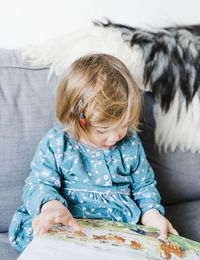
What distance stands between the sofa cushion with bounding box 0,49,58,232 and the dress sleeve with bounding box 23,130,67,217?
0.07m

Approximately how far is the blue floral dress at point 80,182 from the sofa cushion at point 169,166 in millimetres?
174

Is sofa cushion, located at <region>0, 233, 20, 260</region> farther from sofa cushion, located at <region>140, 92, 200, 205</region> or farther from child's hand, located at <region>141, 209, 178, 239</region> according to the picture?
sofa cushion, located at <region>140, 92, 200, 205</region>

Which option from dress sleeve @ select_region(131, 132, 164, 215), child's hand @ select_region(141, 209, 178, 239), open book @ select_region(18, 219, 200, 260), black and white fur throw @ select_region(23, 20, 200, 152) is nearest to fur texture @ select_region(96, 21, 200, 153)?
black and white fur throw @ select_region(23, 20, 200, 152)

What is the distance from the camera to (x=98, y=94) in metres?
0.73

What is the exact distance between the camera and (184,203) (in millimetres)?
1103

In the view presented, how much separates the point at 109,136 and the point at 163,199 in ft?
1.35

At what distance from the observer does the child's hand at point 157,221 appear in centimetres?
79

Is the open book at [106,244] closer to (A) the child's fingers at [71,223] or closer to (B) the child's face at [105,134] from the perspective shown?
(A) the child's fingers at [71,223]

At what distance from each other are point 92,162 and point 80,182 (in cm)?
6

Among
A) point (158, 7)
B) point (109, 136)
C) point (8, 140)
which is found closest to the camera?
point (109, 136)

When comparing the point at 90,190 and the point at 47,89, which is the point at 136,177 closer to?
the point at 90,190

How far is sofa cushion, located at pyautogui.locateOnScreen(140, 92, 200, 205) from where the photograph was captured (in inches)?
41.3

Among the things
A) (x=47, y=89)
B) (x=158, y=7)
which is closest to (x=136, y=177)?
(x=47, y=89)

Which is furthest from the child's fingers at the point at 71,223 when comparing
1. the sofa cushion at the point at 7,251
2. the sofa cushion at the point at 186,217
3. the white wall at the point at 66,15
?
the white wall at the point at 66,15
